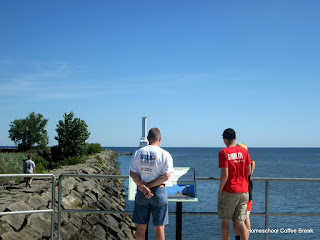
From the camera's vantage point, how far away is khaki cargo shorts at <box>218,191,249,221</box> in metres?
4.87

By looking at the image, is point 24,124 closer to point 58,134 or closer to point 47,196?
point 58,134

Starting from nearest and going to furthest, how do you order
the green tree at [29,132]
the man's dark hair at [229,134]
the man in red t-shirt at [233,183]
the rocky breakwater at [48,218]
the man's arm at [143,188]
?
the man's arm at [143,188] → the man in red t-shirt at [233,183] → the man's dark hair at [229,134] → the rocky breakwater at [48,218] → the green tree at [29,132]

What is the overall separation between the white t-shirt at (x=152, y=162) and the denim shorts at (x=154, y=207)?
0.20 meters

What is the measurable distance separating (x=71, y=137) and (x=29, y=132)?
34.4 metres

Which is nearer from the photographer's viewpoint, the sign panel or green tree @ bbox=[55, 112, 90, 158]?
the sign panel

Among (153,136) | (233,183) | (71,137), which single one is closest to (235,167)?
(233,183)

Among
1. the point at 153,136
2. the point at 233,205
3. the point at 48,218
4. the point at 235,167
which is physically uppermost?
the point at 153,136

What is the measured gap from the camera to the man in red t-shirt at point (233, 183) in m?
4.80

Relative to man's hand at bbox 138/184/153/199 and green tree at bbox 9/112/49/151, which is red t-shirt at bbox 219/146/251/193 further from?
green tree at bbox 9/112/49/151

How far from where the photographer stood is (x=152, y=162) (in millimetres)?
4551

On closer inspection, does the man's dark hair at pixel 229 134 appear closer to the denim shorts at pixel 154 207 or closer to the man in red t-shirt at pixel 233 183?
the man in red t-shirt at pixel 233 183

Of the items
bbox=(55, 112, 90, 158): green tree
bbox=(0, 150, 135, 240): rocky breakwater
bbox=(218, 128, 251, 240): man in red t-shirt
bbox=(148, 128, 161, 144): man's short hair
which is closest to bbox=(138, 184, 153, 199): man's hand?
bbox=(148, 128, 161, 144): man's short hair

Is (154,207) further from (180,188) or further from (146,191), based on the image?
(180,188)

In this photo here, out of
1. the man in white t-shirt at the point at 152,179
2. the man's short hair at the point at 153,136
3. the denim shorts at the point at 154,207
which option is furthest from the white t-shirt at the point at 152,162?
the denim shorts at the point at 154,207
